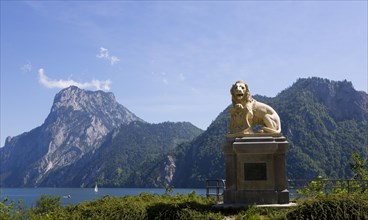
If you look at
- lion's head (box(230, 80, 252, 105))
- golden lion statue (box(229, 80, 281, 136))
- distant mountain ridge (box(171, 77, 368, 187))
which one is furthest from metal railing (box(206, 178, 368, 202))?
distant mountain ridge (box(171, 77, 368, 187))

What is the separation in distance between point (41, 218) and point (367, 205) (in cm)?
929

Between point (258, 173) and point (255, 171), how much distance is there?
0.13m

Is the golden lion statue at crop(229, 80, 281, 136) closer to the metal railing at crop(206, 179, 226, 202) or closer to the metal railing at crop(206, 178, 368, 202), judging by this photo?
the metal railing at crop(206, 178, 368, 202)

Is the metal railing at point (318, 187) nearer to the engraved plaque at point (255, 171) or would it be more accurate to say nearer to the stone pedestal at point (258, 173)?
the stone pedestal at point (258, 173)

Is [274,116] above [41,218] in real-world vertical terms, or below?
above

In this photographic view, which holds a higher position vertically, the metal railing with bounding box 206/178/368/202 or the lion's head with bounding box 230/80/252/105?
the lion's head with bounding box 230/80/252/105

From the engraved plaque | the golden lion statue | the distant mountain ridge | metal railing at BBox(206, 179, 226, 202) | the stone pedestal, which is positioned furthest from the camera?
the distant mountain ridge

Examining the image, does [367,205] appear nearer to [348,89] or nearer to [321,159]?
[321,159]

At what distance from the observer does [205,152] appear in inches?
7859

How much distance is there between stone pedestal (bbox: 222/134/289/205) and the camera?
49.8ft

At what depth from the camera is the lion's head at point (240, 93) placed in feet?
54.3

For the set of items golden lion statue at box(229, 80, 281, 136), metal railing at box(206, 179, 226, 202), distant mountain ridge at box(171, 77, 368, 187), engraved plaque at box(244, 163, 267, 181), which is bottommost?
metal railing at box(206, 179, 226, 202)

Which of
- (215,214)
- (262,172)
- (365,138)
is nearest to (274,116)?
(262,172)

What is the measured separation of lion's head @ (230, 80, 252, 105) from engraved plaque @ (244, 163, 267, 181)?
2627 millimetres
